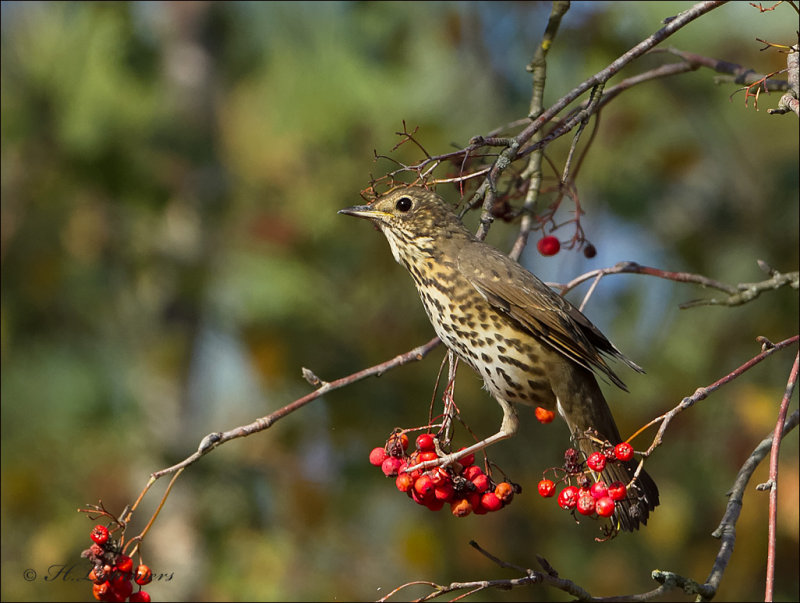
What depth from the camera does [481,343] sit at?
271cm

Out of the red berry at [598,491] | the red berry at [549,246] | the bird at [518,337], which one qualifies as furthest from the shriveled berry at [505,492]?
the red berry at [549,246]

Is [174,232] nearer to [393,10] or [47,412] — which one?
[47,412]

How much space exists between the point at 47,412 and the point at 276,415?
3.93 m

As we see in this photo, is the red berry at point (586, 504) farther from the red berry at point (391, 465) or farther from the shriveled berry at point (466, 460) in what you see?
the red berry at point (391, 465)

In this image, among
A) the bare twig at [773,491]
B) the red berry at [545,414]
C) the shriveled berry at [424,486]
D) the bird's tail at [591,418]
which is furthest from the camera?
the red berry at [545,414]

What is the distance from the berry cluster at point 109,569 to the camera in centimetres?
213

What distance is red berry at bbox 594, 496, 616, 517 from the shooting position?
2.10 meters

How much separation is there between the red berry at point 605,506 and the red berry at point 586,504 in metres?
0.01

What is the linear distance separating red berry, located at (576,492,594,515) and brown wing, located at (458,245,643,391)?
1.75 ft

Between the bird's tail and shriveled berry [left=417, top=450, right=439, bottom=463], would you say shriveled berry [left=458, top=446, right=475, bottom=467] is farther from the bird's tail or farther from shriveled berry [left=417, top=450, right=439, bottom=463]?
the bird's tail

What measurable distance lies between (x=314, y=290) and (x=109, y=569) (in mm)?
3521

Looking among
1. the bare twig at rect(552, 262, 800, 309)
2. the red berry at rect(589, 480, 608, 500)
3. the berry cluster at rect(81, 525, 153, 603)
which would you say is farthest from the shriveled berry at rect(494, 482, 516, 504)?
the berry cluster at rect(81, 525, 153, 603)

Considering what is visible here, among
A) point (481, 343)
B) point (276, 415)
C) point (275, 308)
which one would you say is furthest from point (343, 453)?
point (276, 415)

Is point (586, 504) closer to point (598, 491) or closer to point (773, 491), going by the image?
point (598, 491)
